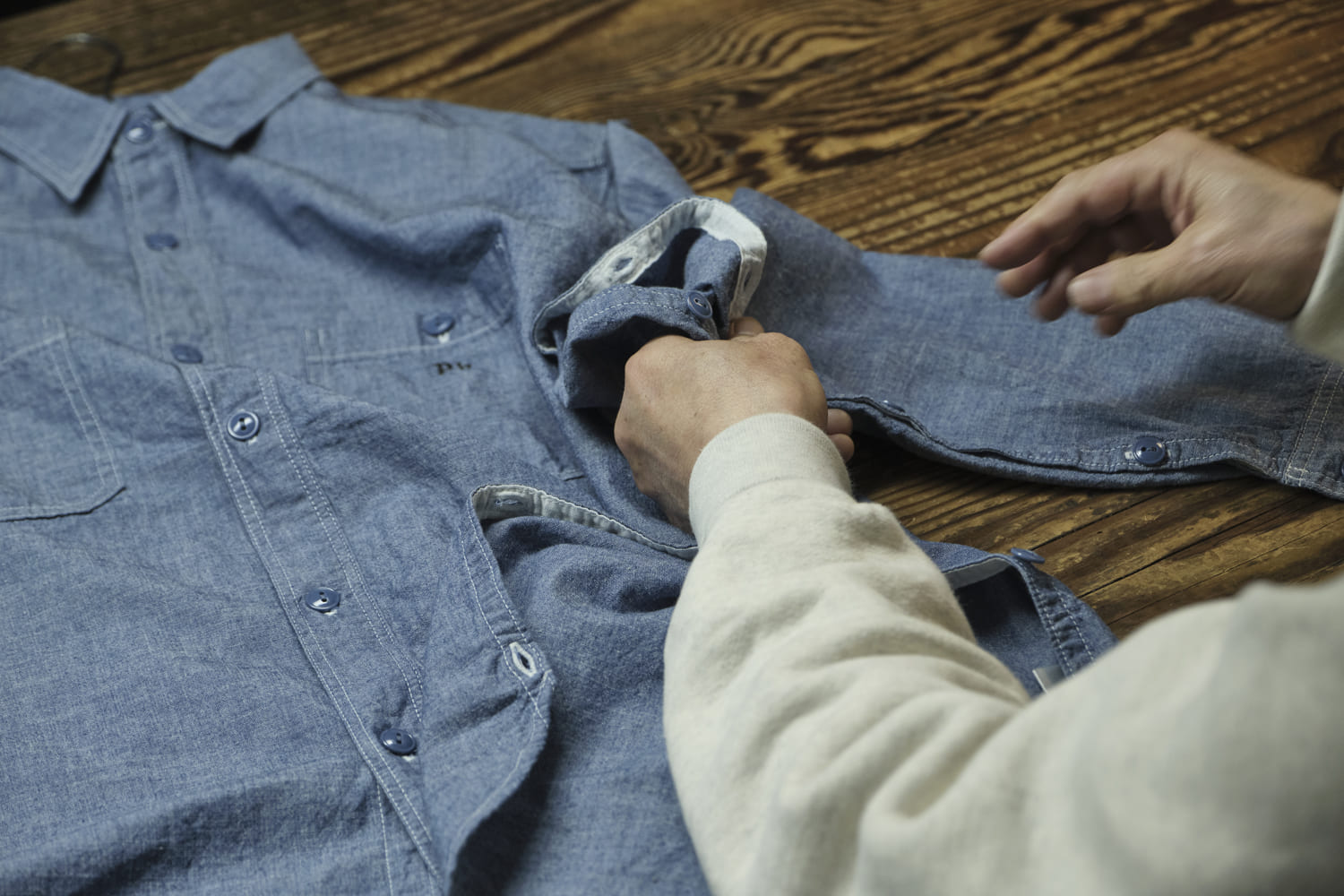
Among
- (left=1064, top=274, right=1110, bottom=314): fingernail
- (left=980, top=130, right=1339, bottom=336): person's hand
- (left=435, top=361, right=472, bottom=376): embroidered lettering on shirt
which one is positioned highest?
(left=980, top=130, right=1339, bottom=336): person's hand

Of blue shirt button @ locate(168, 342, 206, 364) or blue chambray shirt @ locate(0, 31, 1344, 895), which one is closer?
blue chambray shirt @ locate(0, 31, 1344, 895)

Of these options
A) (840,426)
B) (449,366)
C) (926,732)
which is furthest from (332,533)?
(926,732)

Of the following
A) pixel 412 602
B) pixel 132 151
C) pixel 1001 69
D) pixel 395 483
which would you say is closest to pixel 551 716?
pixel 412 602

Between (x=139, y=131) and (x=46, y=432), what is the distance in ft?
1.31

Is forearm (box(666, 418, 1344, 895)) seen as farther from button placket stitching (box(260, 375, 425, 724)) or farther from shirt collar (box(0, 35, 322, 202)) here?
shirt collar (box(0, 35, 322, 202))

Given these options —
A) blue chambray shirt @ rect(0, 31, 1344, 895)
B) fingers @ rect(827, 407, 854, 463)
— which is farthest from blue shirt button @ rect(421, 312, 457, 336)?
fingers @ rect(827, 407, 854, 463)

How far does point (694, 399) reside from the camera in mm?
746

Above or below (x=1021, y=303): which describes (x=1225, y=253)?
above

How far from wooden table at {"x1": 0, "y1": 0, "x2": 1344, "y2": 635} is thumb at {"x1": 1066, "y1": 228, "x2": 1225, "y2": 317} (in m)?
0.28

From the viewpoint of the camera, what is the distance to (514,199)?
1.04 metres

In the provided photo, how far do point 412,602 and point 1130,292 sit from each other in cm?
59

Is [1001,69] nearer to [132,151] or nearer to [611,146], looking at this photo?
[611,146]

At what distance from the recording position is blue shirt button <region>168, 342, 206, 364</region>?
981mm

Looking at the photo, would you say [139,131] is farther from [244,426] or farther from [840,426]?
[840,426]
